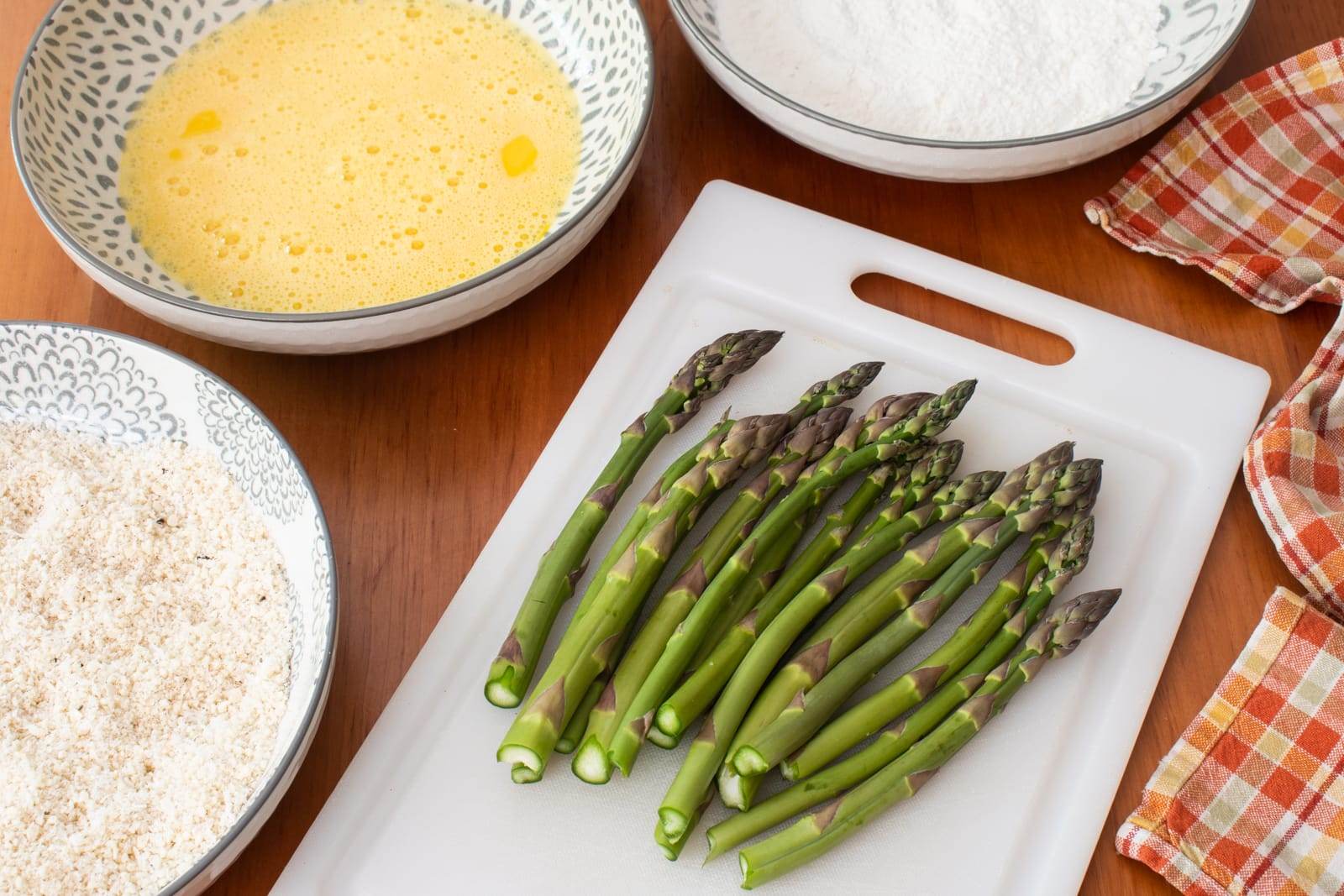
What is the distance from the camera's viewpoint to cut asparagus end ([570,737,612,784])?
103cm

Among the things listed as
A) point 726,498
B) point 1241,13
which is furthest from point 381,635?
point 1241,13

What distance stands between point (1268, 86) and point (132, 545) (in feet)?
4.68

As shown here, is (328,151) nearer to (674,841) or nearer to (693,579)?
(693,579)

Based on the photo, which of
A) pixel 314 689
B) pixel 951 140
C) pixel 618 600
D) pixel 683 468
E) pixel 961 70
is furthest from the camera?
pixel 961 70

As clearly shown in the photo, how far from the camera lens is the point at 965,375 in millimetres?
1340

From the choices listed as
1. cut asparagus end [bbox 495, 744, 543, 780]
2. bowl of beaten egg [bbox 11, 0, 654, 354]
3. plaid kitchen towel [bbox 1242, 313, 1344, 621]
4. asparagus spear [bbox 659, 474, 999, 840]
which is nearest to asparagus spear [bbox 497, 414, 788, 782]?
cut asparagus end [bbox 495, 744, 543, 780]

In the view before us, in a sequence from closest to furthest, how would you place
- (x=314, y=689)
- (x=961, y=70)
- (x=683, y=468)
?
1. (x=314, y=689)
2. (x=683, y=468)
3. (x=961, y=70)

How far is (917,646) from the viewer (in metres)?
1.14

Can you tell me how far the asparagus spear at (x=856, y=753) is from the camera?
102cm

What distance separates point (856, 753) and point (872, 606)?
13 centimetres

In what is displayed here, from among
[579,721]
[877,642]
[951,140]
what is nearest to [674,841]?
[579,721]

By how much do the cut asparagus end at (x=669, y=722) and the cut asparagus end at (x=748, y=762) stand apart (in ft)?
0.17

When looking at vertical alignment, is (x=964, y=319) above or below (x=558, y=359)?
above

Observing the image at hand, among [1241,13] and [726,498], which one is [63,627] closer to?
[726,498]
